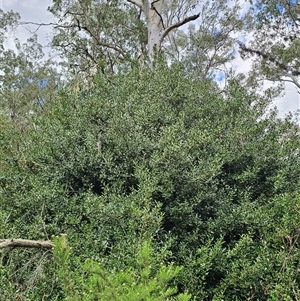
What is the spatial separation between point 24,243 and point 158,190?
1.33 metres

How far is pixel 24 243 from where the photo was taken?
279cm

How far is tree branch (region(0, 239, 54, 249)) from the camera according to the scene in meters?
2.62

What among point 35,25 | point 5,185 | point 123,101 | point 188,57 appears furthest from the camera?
point 188,57

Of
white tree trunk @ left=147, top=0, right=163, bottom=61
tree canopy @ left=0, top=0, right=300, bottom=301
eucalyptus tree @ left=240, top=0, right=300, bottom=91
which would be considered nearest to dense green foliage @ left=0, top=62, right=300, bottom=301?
tree canopy @ left=0, top=0, right=300, bottom=301

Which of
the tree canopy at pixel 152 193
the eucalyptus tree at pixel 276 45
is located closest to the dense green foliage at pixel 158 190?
the tree canopy at pixel 152 193

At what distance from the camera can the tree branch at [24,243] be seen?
8.59ft

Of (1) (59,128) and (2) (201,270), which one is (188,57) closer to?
(1) (59,128)

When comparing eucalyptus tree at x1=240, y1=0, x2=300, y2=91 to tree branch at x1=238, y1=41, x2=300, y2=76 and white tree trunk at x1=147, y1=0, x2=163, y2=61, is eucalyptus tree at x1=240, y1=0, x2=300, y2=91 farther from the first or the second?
white tree trunk at x1=147, y1=0, x2=163, y2=61

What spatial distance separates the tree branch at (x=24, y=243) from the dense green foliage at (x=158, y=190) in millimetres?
148

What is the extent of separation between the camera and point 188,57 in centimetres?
1652

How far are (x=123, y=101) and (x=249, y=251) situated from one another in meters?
2.40

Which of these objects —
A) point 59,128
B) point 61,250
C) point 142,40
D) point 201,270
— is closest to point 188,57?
point 142,40

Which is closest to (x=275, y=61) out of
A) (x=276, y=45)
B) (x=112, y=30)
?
(x=276, y=45)

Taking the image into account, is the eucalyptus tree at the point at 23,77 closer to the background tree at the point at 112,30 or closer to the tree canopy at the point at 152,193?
the background tree at the point at 112,30
